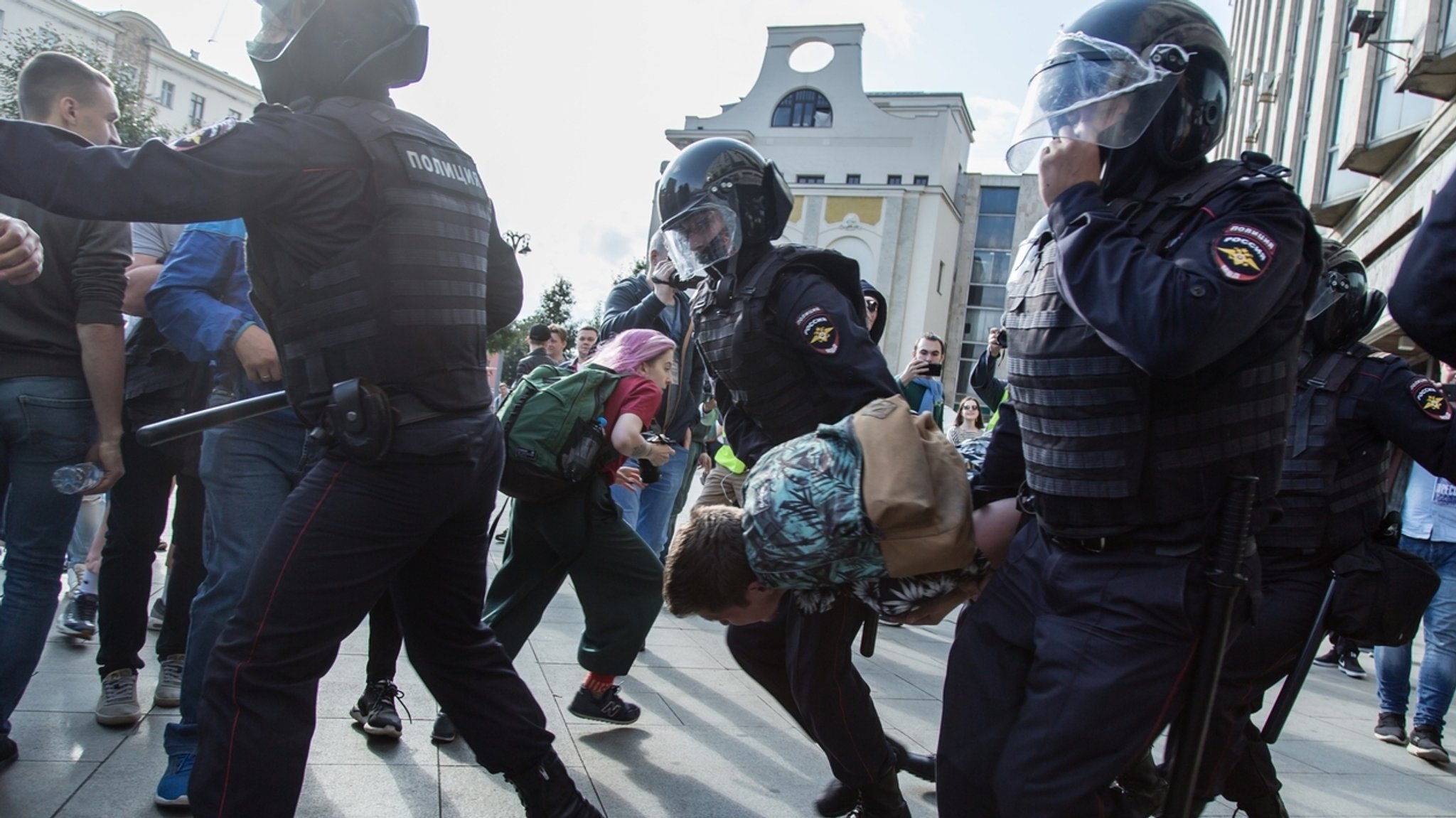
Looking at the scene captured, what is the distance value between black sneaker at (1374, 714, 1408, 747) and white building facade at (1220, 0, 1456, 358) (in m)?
2.81

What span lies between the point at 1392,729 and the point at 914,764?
291cm

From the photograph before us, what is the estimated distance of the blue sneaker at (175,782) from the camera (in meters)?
2.70

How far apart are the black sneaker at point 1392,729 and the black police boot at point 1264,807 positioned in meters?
2.34

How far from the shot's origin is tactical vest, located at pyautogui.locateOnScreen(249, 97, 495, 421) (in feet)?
7.49

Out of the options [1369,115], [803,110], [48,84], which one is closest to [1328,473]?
[48,84]

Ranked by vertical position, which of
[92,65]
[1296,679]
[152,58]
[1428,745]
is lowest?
[1428,745]

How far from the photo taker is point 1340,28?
1366 centimetres

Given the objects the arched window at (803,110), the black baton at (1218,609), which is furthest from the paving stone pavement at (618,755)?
the arched window at (803,110)

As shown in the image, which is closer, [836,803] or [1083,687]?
[1083,687]

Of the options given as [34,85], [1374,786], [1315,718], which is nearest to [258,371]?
[34,85]

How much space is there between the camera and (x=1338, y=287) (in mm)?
3182

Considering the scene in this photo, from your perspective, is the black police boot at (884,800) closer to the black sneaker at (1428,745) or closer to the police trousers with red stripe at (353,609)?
the police trousers with red stripe at (353,609)

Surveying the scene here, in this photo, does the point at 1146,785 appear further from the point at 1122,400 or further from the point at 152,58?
the point at 152,58

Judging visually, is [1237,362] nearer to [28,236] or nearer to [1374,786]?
[28,236]
